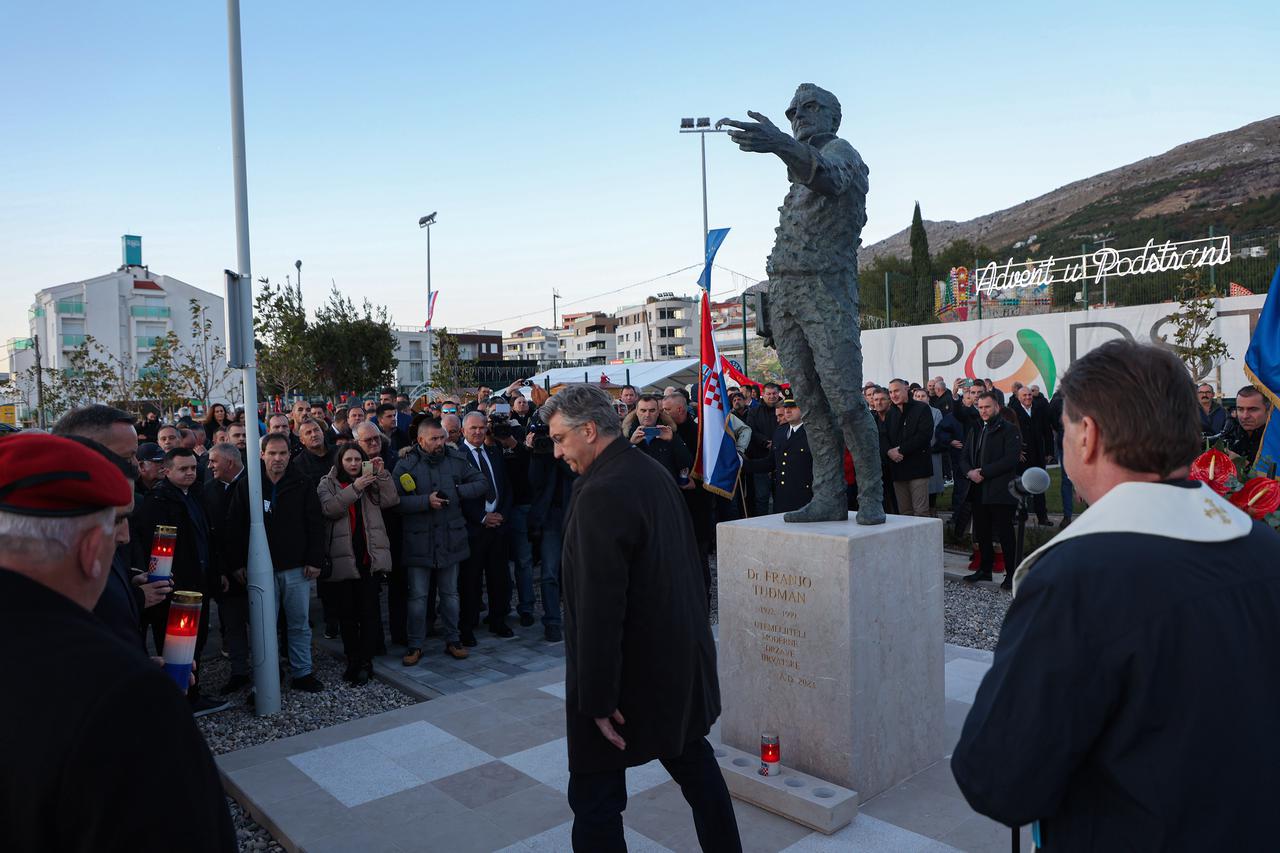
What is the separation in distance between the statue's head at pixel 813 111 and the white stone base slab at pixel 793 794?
3.25 meters

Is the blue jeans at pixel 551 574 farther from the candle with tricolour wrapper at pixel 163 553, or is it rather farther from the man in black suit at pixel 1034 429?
the man in black suit at pixel 1034 429

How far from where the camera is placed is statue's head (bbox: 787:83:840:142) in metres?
4.53

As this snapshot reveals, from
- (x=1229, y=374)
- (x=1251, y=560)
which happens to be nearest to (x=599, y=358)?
(x=1229, y=374)

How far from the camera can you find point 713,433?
7320 mm

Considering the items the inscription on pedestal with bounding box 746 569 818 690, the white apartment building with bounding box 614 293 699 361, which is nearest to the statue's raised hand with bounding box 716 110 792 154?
the inscription on pedestal with bounding box 746 569 818 690

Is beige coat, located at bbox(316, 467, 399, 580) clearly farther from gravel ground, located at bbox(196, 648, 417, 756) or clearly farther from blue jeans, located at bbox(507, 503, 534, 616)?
blue jeans, located at bbox(507, 503, 534, 616)

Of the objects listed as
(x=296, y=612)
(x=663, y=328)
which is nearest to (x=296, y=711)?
(x=296, y=612)

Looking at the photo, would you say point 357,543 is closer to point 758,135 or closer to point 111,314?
point 758,135

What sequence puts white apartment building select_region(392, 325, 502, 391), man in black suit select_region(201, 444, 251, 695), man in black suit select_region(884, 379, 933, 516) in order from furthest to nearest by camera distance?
white apartment building select_region(392, 325, 502, 391) → man in black suit select_region(884, 379, 933, 516) → man in black suit select_region(201, 444, 251, 695)

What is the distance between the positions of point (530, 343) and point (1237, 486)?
12554cm

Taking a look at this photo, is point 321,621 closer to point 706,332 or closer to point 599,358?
point 706,332

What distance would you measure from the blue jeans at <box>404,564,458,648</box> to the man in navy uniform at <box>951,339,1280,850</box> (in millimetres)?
5782

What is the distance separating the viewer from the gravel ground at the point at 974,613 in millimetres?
6871

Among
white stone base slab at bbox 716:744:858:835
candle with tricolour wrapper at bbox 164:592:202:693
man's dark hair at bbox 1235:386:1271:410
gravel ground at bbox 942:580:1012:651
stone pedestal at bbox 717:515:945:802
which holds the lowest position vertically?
gravel ground at bbox 942:580:1012:651
